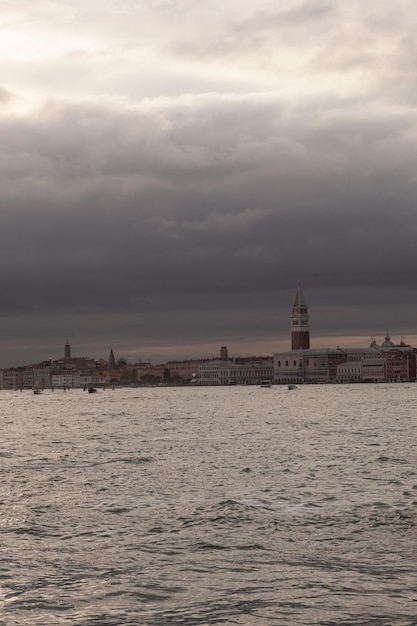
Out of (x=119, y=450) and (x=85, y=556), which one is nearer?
(x=85, y=556)

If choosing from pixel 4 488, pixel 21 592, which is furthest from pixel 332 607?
pixel 4 488

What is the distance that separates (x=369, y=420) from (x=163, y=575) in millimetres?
52694

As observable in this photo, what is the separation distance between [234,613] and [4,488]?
1443cm

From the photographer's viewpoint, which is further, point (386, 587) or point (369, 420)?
point (369, 420)

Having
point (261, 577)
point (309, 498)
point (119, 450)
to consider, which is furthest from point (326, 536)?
point (119, 450)

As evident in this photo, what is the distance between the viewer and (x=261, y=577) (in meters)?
13.5

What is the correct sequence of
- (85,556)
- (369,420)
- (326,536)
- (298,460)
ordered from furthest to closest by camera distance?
(369,420) < (298,460) < (326,536) < (85,556)

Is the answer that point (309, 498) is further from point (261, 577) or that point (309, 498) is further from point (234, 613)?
point (234, 613)

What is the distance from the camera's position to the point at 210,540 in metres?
16.7

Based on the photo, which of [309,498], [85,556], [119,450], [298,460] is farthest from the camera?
[119,450]

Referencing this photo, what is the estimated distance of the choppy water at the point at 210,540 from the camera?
1176 centimetres

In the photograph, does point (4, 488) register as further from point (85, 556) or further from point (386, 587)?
point (386, 587)

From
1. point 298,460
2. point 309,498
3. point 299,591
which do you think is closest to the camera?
point 299,591

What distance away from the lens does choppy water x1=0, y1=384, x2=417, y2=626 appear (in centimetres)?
1176
